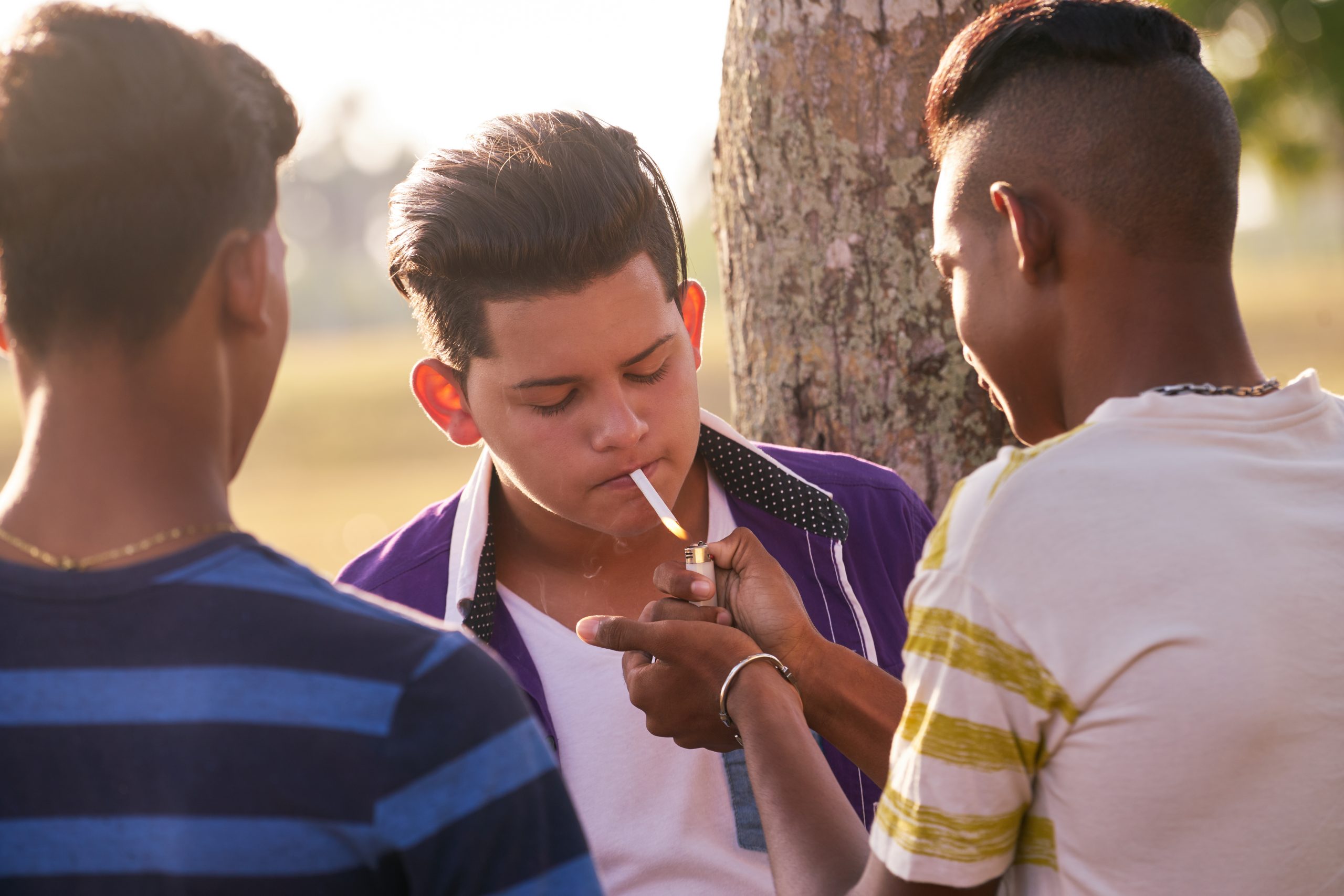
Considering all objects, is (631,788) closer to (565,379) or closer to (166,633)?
(565,379)

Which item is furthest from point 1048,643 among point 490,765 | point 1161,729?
point 490,765

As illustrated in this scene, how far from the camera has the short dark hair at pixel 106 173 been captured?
1244mm

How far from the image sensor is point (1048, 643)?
141 centimetres

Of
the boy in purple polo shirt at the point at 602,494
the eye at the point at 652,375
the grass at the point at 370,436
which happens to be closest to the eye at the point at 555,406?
the boy in purple polo shirt at the point at 602,494

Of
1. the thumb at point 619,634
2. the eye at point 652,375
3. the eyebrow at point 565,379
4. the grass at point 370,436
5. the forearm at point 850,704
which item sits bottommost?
the grass at point 370,436

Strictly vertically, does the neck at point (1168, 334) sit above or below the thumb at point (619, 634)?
above

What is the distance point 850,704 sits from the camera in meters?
2.27

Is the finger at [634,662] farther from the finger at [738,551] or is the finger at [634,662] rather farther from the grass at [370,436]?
the grass at [370,436]

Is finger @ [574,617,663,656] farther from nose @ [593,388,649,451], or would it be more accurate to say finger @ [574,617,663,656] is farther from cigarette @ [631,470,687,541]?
nose @ [593,388,649,451]

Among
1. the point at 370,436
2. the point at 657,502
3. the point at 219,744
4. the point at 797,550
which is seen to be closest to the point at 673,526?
the point at 657,502

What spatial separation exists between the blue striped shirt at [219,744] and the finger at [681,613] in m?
0.99

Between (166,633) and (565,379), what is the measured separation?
A: 4.18ft

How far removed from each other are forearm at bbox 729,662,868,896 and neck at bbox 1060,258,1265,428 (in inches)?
29.4

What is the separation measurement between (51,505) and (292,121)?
0.52 metres
